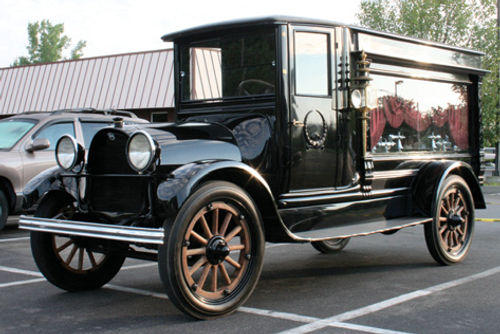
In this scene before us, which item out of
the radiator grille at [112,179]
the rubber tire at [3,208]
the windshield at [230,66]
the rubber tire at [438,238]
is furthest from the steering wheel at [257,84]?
the rubber tire at [3,208]

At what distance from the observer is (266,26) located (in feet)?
17.1

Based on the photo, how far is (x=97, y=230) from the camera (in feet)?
13.8

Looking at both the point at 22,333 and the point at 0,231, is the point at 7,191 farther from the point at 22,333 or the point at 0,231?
the point at 22,333

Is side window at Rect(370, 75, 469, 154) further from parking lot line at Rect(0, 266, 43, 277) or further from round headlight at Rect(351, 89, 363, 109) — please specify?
parking lot line at Rect(0, 266, 43, 277)

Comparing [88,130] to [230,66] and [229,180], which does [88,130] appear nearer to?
[230,66]

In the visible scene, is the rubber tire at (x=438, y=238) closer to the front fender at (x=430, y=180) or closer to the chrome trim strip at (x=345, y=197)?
the front fender at (x=430, y=180)

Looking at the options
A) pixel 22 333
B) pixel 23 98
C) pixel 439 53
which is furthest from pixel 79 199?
pixel 23 98

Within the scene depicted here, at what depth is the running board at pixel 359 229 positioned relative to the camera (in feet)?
16.4

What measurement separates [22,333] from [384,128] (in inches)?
157

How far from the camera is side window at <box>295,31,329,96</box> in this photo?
529 cm

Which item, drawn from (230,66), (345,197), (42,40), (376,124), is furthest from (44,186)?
(42,40)

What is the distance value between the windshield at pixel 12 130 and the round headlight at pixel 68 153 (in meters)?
4.62

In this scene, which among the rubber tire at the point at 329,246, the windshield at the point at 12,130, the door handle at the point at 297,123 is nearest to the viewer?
the door handle at the point at 297,123

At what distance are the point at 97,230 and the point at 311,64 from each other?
7.87 ft
